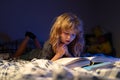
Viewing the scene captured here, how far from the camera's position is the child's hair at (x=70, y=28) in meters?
1.59

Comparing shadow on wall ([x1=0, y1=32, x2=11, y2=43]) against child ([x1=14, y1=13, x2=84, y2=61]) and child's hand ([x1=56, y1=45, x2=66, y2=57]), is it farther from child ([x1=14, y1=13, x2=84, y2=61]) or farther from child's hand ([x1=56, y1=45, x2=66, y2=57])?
child's hand ([x1=56, y1=45, x2=66, y2=57])

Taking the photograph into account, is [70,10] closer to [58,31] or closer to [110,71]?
[58,31]

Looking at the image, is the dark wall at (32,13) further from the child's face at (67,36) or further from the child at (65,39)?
the child's face at (67,36)

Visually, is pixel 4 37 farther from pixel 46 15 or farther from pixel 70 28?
pixel 70 28

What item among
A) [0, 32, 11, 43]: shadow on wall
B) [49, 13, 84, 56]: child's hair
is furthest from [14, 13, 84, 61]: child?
[0, 32, 11, 43]: shadow on wall

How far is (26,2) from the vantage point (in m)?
2.90

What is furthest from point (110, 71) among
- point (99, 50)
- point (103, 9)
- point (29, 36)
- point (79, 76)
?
point (103, 9)

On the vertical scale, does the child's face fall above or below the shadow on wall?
above

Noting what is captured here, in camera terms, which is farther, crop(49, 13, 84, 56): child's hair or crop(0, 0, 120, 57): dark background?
crop(0, 0, 120, 57): dark background

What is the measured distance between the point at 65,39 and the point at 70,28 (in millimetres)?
85

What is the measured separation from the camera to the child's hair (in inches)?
62.7

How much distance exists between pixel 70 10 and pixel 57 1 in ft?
0.68

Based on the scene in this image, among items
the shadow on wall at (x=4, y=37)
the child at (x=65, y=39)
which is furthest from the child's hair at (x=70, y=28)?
the shadow on wall at (x=4, y=37)

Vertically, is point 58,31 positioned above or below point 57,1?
below
